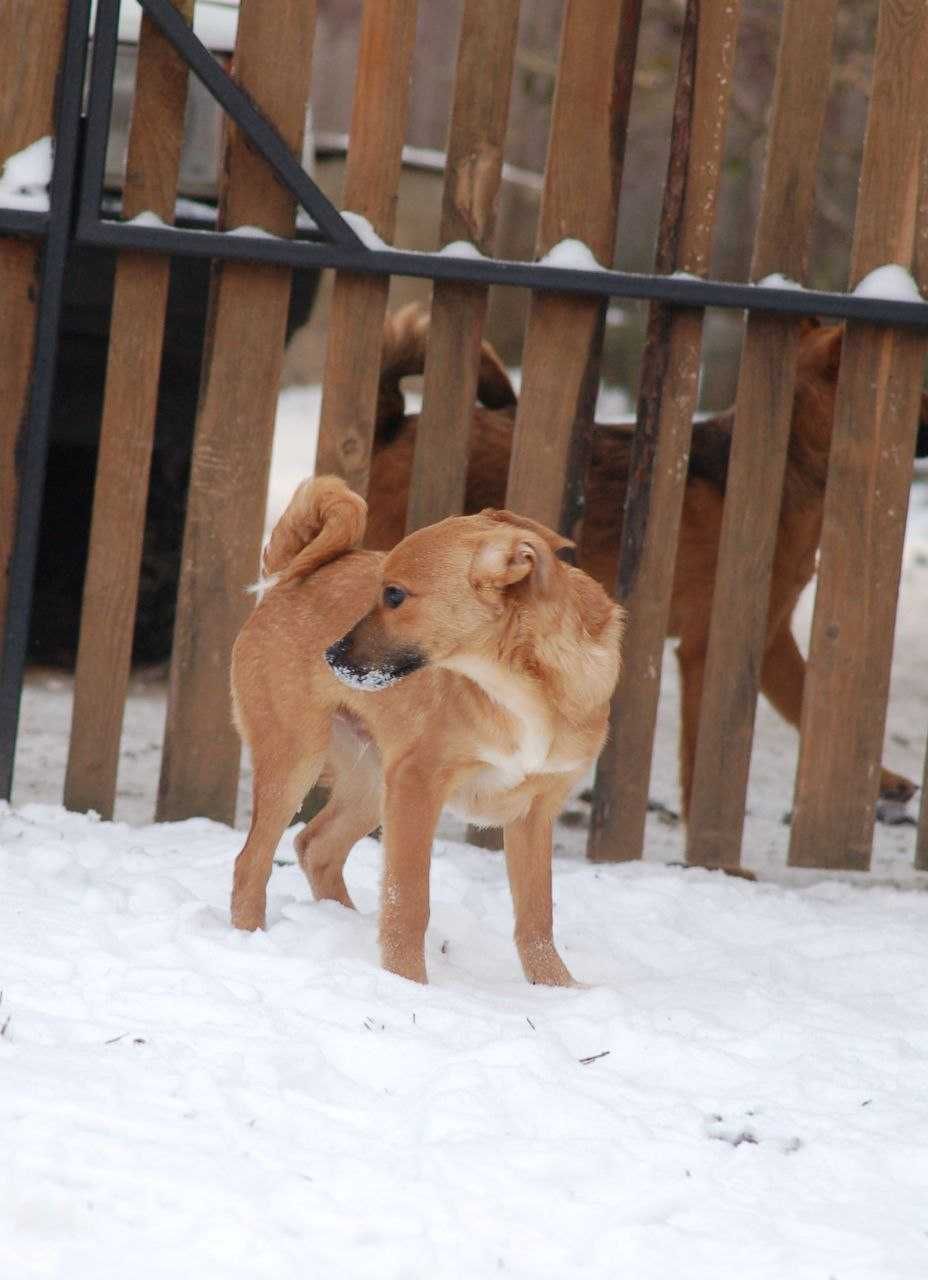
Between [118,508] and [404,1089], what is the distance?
7.47 ft

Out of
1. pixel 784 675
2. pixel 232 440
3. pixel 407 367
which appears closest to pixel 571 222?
pixel 407 367

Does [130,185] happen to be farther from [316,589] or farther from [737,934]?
[737,934]

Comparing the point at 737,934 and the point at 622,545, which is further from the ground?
the point at 622,545

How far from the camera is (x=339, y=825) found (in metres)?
4.11

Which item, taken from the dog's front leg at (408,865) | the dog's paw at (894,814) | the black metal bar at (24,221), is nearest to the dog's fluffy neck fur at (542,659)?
the dog's front leg at (408,865)

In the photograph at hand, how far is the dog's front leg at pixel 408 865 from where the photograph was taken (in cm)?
353

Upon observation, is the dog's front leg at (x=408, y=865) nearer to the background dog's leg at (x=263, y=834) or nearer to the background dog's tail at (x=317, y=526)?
the background dog's leg at (x=263, y=834)

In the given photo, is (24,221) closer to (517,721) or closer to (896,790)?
(517,721)

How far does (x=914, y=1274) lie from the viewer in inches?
92.8

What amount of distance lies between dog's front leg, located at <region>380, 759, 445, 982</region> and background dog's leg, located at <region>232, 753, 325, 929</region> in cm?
31

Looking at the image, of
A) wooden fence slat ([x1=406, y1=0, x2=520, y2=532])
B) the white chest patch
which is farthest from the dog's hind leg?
wooden fence slat ([x1=406, y1=0, x2=520, y2=532])

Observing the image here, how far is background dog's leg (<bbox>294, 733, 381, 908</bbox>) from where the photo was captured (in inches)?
161

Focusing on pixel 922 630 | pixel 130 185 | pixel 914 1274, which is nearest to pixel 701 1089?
pixel 914 1274

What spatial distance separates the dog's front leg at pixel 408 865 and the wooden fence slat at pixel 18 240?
5.23ft
